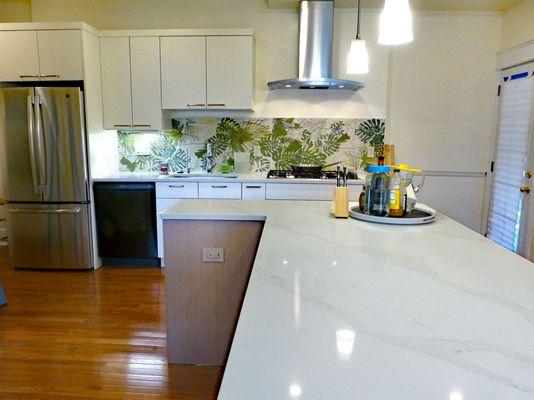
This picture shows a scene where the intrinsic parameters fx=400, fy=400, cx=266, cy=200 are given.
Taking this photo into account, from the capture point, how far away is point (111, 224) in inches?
157

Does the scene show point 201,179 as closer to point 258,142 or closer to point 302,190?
point 258,142

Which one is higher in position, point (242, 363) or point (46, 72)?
point (46, 72)

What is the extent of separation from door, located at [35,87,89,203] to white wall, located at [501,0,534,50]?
4206mm

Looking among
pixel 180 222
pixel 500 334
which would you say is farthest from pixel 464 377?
pixel 180 222

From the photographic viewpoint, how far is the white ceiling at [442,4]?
3951 mm

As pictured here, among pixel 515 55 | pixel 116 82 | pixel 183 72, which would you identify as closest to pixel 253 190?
pixel 183 72

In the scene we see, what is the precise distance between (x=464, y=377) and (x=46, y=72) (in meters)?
4.20

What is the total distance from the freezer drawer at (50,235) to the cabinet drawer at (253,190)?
155cm

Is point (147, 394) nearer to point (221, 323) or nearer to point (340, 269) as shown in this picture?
point (221, 323)

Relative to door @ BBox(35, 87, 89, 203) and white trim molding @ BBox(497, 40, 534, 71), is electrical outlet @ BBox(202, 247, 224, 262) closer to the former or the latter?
door @ BBox(35, 87, 89, 203)

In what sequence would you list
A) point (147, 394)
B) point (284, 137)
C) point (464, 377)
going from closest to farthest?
1. point (464, 377)
2. point (147, 394)
3. point (284, 137)

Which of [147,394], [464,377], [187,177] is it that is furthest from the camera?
[187,177]

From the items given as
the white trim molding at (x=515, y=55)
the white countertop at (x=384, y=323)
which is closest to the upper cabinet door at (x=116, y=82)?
the white countertop at (x=384, y=323)

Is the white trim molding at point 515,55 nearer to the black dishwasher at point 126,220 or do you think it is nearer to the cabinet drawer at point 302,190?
the cabinet drawer at point 302,190
